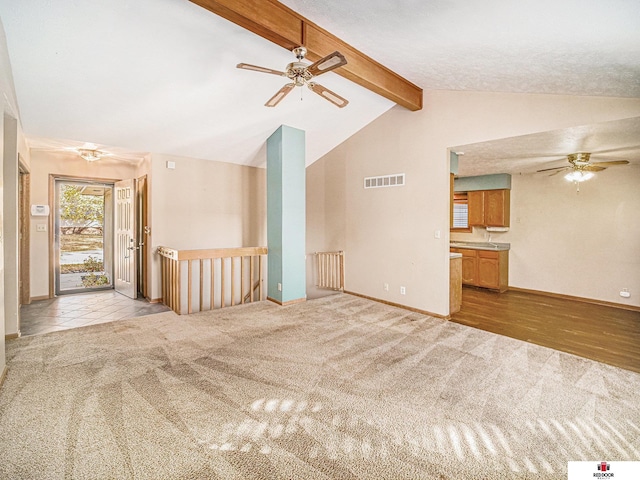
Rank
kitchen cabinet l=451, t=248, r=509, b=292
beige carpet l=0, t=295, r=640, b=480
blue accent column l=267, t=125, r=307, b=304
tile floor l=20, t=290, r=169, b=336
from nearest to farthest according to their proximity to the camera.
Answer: beige carpet l=0, t=295, r=640, b=480, tile floor l=20, t=290, r=169, b=336, blue accent column l=267, t=125, r=307, b=304, kitchen cabinet l=451, t=248, r=509, b=292

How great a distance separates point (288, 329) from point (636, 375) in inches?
137

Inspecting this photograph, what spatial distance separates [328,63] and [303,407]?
271 cm

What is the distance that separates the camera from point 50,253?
533 centimetres

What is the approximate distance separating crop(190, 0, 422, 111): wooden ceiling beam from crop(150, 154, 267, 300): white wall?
3.26 m

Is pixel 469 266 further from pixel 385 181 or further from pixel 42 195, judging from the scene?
pixel 42 195

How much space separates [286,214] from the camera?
4898mm

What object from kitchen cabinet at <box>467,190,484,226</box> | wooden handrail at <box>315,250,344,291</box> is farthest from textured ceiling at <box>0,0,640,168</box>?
wooden handrail at <box>315,250,344,291</box>

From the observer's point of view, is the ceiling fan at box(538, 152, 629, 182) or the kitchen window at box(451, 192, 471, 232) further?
the kitchen window at box(451, 192, 471, 232)

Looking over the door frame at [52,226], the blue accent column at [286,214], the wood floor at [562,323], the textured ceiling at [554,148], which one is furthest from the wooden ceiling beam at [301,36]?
the door frame at [52,226]

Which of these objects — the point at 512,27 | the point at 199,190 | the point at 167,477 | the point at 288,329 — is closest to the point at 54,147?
the point at 199,190

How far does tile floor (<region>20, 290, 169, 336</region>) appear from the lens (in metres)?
3.99

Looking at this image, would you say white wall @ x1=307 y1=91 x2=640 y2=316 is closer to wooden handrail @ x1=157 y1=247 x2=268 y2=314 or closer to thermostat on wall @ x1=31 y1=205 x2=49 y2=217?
wooden handrail @ x1=157 y1=247 x2=268 y2=314

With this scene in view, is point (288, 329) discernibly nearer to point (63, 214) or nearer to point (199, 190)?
point (199, 190)

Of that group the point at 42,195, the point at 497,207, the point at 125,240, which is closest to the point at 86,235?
the point at 42,195
